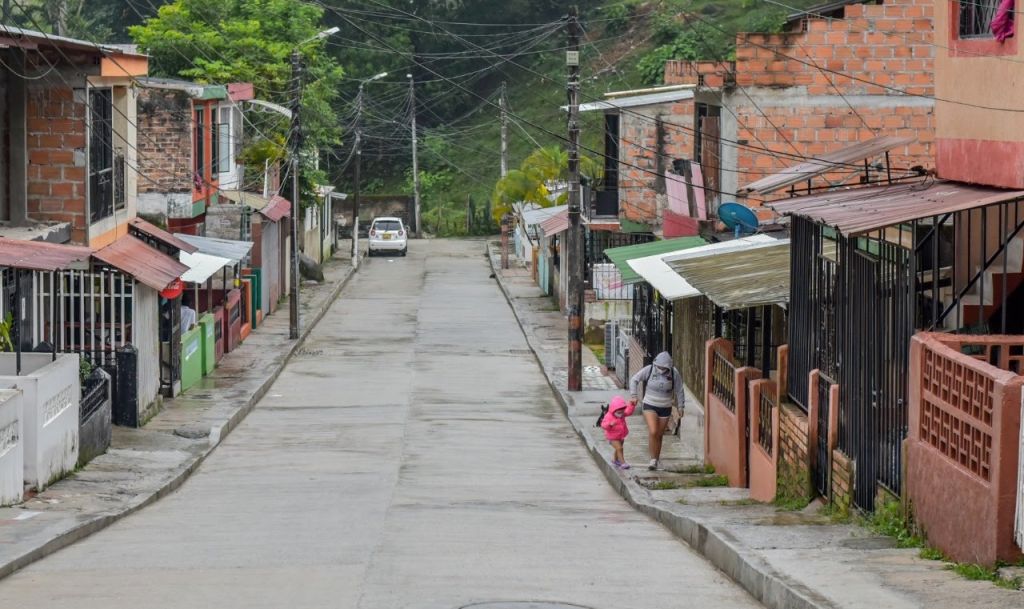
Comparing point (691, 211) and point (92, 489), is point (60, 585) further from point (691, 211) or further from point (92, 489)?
point (691, 211)

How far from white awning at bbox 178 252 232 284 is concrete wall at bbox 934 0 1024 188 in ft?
51.9

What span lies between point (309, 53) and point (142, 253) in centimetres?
3172

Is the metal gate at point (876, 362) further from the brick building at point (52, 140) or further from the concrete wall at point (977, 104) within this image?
the brick building at point (52, 140)

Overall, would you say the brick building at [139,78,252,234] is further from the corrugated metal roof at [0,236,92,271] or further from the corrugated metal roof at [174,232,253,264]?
the corrugated metal roof at [0,236,92,271]

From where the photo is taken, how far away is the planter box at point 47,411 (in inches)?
661

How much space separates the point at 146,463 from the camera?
68.4ft

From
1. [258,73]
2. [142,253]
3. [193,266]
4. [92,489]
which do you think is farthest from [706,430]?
[258,73]

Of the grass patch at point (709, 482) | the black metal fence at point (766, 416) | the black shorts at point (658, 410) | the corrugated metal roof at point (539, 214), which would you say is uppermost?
the corrugated metal roof at point (539, 214)

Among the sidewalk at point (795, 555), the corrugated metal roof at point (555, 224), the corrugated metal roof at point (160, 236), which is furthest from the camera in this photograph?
the corrugated metal roof at point (555, 224)

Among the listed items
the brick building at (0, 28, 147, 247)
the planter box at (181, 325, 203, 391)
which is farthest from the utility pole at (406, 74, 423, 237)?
the brick building at (0, 28, 147, 247)

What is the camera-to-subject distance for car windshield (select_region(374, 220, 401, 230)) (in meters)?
68.1

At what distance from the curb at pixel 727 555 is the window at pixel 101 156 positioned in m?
9.52

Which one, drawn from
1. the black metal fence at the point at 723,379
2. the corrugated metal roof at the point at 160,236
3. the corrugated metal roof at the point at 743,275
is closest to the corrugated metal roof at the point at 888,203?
the corrugated metal roof at the point at 743,275

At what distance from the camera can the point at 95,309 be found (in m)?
26.5
